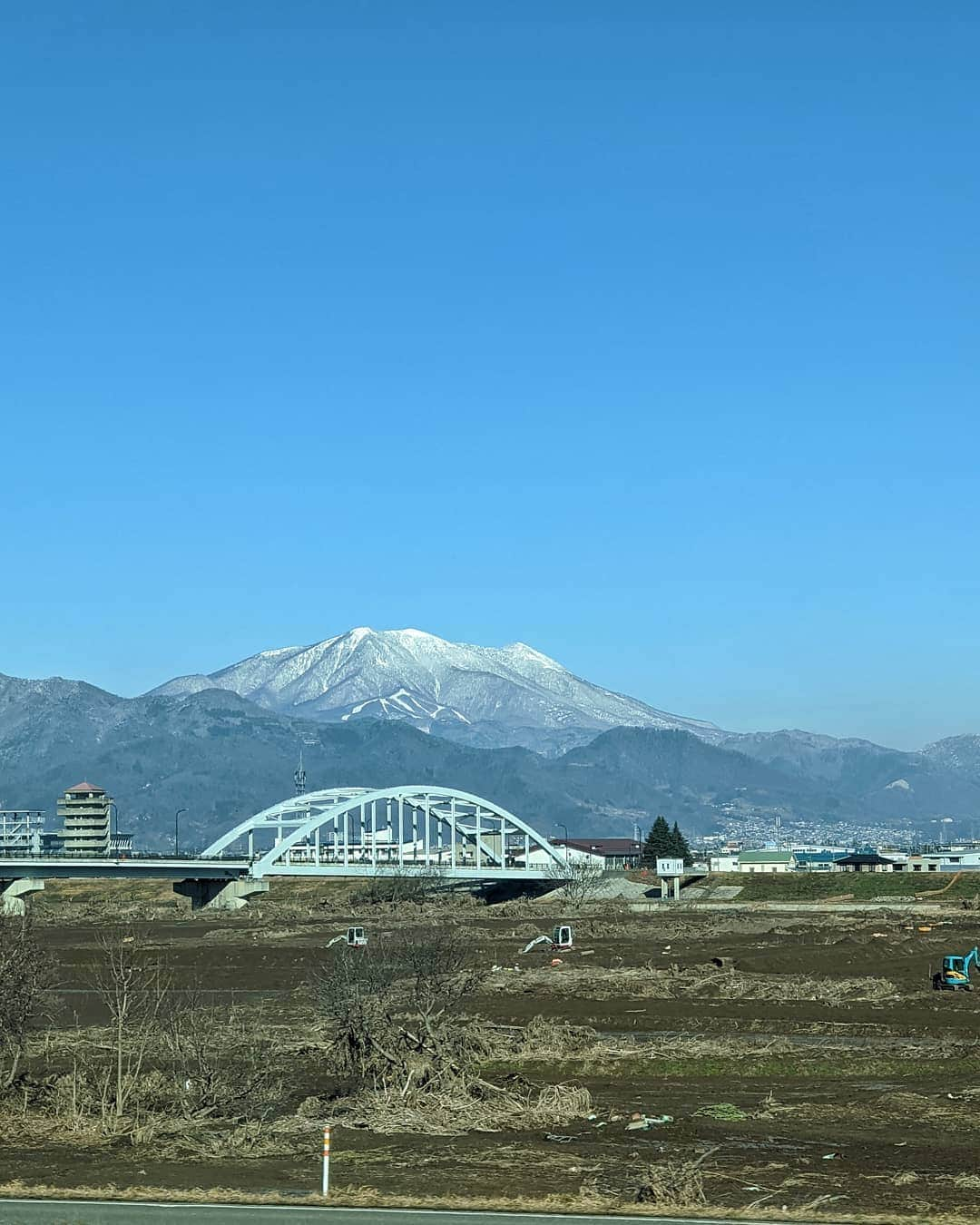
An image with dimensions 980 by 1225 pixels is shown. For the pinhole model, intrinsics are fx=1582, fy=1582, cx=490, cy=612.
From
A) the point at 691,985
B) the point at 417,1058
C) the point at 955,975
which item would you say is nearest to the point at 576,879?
the point at 691,985

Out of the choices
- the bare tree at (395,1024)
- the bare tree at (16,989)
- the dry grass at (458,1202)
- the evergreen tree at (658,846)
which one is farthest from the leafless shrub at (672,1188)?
the evergreen tree at (658,846)

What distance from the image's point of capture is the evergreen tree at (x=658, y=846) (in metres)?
189

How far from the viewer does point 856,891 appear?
140375 millimetres

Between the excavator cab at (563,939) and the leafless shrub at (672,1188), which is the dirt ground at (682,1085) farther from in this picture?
the excavator cab at (563,939)

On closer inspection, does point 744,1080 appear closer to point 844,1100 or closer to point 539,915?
point 844,1100

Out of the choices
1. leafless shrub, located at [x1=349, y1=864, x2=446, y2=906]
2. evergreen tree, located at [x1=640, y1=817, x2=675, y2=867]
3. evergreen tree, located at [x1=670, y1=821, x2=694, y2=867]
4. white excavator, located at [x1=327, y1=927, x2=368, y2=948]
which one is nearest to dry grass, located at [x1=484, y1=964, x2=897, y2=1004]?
white excavator, located at [x1=327, y1=927, x2=368, y2=948]

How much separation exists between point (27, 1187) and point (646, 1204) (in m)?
10.4

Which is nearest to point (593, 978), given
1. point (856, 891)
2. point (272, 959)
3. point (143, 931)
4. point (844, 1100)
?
point (272, 959)

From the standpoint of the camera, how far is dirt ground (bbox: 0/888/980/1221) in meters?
27.1

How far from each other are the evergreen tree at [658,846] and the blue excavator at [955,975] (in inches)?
4827

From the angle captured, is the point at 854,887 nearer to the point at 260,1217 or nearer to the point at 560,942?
the point at 560,942

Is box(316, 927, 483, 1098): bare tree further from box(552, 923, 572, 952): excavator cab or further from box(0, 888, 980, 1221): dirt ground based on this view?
box(552, 923, 572, 952): excavator cab

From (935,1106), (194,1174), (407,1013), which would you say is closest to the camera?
(194,1174)

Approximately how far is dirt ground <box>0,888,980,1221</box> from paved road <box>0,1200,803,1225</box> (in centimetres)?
124
